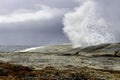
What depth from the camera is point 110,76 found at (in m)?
40.8

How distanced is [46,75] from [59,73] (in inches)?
88.5

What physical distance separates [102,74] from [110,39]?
5791cm

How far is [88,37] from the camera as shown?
92.8 metres

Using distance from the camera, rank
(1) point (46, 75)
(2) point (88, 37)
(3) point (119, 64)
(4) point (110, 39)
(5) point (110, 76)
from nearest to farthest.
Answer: (1) point (46, 75) → (5) point (110, 76) → (3) point (119, 64) → (2) point (88, 37) → (4) point (110, 39)

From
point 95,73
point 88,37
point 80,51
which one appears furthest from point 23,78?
point 88,37

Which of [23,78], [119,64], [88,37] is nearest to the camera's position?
[23,78]

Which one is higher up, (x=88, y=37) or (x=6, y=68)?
(x=88, y=37)

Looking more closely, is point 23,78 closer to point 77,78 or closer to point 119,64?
point 77,78

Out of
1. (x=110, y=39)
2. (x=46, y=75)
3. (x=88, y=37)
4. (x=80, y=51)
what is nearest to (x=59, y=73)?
(x=46, y=75)

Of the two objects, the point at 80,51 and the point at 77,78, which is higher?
the point at 80,51

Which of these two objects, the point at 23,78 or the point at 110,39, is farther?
the point at 110,39

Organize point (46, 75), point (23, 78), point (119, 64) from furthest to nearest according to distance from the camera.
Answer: point (119, 64) → point (46, 75) → point (23, 78)

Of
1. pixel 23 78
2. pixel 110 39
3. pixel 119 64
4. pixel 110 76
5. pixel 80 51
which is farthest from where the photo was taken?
pixel 110 39

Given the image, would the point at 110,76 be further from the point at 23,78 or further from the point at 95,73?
the point at 23,78
